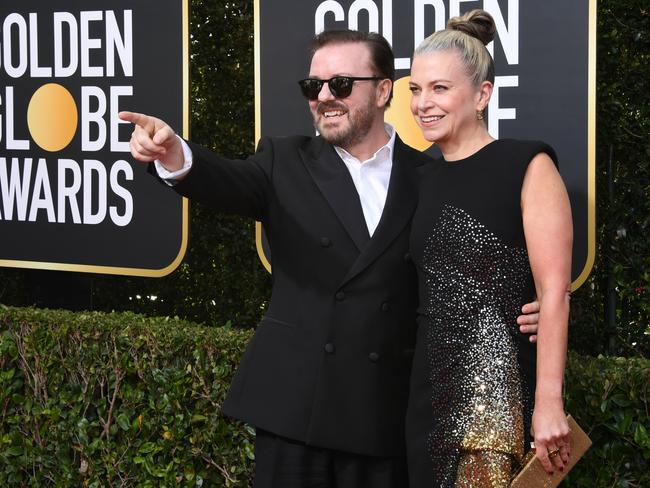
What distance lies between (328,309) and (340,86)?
2.03 ft

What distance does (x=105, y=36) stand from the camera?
185 inches

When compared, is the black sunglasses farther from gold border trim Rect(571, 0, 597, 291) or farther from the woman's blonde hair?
gold border trim Rect(571, 0, 597, 291)

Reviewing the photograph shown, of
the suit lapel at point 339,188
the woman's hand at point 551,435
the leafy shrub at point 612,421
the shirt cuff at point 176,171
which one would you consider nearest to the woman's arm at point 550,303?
the woman's hand at point 551,435

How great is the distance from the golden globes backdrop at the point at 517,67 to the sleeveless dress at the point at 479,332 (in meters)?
1.12

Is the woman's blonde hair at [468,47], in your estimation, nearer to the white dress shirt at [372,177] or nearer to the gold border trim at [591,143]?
the white dress shirt at [372,177]

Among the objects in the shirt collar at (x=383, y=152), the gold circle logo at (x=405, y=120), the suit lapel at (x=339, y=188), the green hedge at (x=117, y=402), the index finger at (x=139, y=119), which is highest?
the gold circle logo at (x=405, y=120)

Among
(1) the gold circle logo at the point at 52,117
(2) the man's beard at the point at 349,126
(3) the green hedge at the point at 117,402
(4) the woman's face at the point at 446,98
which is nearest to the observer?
(4) the woman's face at the point at 446,98

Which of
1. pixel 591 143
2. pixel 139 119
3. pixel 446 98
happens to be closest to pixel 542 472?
pixel 446 98

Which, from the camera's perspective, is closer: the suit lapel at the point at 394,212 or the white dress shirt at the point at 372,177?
the suit lapel at the point at 394,212

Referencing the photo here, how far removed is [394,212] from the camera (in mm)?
2914

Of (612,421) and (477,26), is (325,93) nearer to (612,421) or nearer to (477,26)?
(477,26)

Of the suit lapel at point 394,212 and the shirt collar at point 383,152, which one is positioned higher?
the shirt collar at point 383,152

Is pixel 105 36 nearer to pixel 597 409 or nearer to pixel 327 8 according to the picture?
pixel 327 8

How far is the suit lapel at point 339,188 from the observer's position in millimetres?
2932
